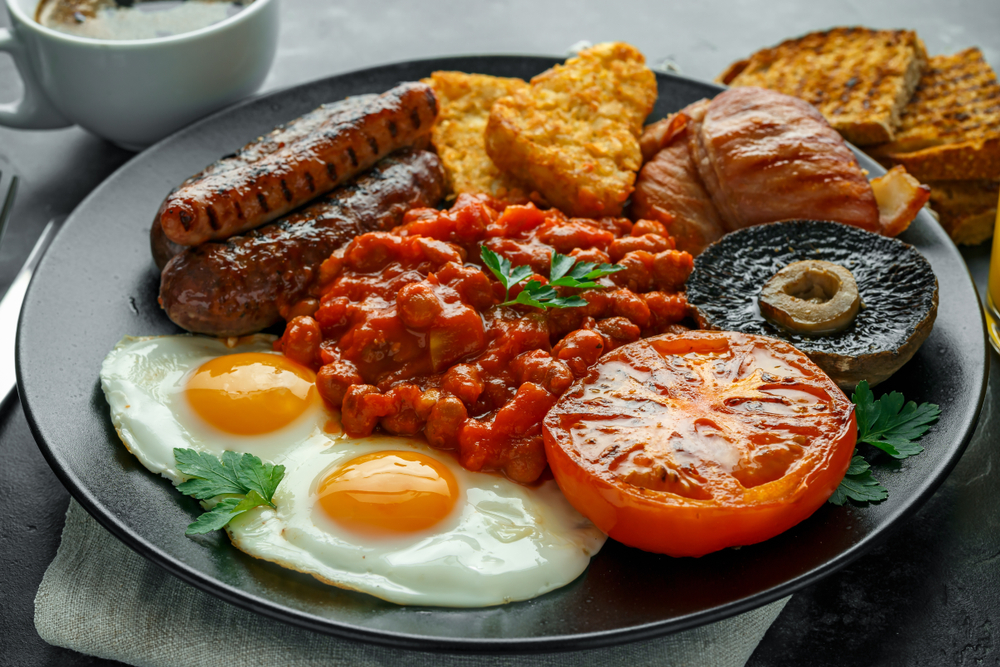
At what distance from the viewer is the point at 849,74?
13.8 feet

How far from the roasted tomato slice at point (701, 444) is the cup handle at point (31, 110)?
3.27 meters

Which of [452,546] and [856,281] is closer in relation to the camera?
[452,546]

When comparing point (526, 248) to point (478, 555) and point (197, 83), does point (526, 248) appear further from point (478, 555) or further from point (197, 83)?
point (197, 83)

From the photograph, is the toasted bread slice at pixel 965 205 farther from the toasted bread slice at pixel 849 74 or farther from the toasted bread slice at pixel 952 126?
the toasted bread slice at pixel 849 74

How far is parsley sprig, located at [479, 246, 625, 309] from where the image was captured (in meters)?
2.92

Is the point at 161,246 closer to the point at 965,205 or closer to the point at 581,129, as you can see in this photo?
the point at 581,129

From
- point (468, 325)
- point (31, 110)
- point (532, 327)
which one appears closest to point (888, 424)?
point (532, 327)

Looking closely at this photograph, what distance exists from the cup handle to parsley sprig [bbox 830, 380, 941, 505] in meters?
4.00

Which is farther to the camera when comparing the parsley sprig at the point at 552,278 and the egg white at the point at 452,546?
the parsley sprig at the point at 552,278

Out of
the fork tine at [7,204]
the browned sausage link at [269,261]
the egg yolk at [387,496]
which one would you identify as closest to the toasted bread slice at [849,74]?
the browned sausage link at [269,261]

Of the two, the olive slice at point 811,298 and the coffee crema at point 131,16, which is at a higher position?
the coffee crema at point 131,16

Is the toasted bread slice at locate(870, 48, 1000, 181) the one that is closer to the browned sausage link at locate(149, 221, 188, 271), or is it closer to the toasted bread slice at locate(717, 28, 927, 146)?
the toasted bread slice at locate(717, 28, 927, 146)

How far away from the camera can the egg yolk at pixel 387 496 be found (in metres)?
2.39

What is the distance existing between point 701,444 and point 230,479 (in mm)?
1386
